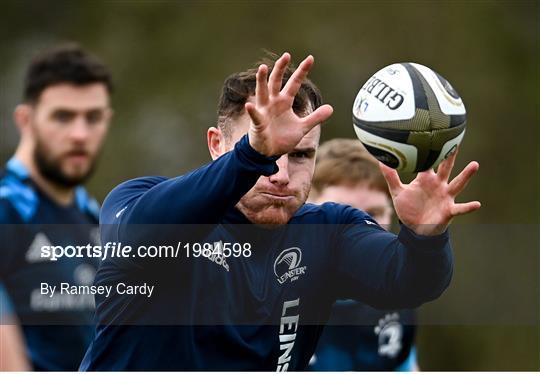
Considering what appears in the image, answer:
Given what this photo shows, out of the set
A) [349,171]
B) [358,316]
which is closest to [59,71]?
[349,171]

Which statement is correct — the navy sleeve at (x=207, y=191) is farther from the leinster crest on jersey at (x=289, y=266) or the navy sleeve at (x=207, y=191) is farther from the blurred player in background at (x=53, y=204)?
the blurred player in background at (x=53, y=204)

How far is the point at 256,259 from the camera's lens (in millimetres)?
4863

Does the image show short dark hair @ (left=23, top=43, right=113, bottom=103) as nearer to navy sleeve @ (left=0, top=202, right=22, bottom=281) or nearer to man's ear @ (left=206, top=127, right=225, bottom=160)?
navy sleeve @ (left=0, top=202, right=22, bottom=281)

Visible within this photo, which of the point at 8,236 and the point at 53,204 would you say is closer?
the point at 8,236

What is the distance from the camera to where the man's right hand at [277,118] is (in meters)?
3.99

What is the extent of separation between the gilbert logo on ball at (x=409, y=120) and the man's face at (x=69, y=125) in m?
4.01

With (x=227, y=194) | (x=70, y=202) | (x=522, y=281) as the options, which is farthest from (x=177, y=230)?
(x=522, y=281)

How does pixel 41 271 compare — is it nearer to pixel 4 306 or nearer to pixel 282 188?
pixel 4 306

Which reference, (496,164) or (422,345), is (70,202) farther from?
(496,164)

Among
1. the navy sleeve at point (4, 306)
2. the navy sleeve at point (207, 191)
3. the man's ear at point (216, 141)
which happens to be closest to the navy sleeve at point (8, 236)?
the navy sleeve at point (4, 306)

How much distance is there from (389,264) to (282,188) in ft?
2.04

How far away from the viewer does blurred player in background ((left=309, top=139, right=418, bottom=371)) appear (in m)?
7.12

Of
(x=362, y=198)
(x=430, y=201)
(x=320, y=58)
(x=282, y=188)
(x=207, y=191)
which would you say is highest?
(x=320, y=58)

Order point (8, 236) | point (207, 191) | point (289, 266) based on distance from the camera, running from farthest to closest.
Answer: point (8, 236), point (289, 266), point (207, 191)
